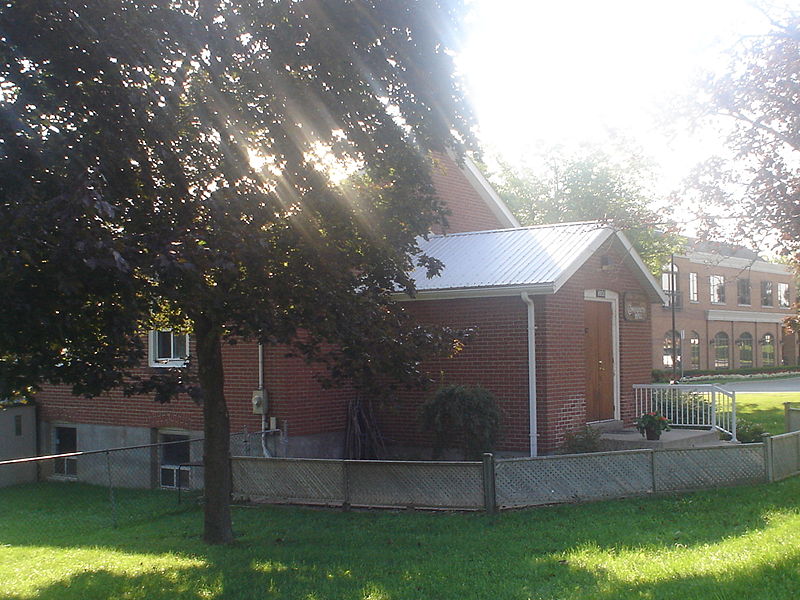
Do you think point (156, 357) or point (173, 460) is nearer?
point (173, 460)

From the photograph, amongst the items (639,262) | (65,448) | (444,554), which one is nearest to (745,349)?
(639,262)

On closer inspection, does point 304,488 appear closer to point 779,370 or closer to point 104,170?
point 104,170

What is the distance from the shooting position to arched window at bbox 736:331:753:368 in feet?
174

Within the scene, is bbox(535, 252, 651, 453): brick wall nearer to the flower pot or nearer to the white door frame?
the white door frame

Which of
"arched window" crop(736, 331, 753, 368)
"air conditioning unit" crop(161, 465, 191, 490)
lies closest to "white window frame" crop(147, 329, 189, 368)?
"air conditioning unit" crop(161, 465, 191, 490)

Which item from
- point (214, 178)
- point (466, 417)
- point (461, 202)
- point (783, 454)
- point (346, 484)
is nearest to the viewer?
point (214, 178)

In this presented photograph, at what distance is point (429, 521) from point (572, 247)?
236 inches

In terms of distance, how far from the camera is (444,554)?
360 inches

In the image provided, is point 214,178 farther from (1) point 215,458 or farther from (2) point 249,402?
Result: (2) point 249,402

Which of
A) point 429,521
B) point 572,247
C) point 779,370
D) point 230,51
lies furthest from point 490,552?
point 779,370

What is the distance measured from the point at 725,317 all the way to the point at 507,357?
40.5 m

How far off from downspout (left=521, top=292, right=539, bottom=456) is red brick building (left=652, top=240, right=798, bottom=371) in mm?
31178

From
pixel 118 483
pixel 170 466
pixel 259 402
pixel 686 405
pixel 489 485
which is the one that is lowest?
pixel 118 483

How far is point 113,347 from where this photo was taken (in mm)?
9094
